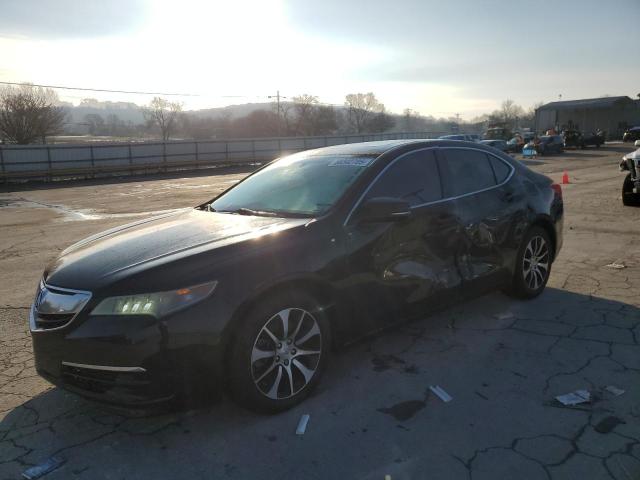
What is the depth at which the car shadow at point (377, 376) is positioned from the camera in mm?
2979

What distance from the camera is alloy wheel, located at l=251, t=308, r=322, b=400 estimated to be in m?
3.03

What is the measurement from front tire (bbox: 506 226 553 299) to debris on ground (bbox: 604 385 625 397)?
5.23 ft

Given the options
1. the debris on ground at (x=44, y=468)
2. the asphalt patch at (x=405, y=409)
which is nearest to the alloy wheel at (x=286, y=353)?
the asphalt patch at (x=405, y=409)

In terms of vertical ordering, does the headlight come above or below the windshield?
below

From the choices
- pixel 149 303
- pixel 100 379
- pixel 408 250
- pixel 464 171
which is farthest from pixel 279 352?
pixel 464 171

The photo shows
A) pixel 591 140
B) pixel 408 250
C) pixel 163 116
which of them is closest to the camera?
pixel 408 250

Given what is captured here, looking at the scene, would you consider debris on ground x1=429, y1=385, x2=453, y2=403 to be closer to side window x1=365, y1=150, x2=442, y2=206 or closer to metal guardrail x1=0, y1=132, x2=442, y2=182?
side window x1=365, y1=150, x2=442, y2=206

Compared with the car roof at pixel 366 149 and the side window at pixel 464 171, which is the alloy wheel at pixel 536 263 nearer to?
the side window at pixel 464 171

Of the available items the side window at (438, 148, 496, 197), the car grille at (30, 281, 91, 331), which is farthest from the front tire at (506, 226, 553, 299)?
the car grille at (30, 281, 91, 331)

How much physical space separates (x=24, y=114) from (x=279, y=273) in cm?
5203

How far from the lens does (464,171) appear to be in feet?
14.6

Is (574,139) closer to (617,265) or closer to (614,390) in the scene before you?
(617,265)

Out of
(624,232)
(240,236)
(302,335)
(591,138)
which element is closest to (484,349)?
(302,335)

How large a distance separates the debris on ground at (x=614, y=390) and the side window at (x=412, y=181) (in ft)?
5.81
